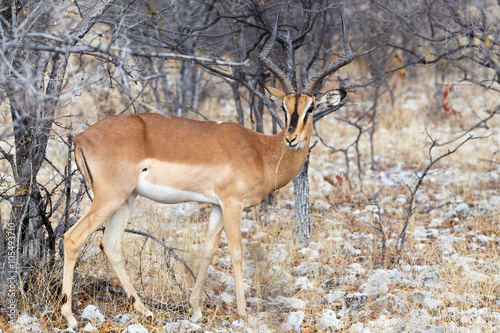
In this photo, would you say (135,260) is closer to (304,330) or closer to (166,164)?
(166,164)

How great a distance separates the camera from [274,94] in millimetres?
5754

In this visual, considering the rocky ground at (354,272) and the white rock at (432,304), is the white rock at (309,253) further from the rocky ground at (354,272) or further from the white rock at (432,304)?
the white rock at (432,304)

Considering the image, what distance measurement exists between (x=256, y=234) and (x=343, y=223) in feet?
3.97

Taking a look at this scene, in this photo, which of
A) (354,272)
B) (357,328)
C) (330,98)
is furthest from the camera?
(354,272)

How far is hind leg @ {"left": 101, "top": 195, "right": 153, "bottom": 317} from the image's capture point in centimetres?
507

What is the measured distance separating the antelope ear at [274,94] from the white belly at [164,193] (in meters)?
1.24

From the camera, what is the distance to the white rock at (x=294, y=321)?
187 inches

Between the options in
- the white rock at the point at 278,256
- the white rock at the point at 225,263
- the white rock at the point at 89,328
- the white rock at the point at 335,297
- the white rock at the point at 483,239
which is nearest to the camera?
the white rock at the point at 89,328

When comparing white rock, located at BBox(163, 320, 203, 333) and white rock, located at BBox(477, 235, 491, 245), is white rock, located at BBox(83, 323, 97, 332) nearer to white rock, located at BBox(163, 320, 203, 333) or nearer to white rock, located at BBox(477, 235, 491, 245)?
white rock, located at BBox(163, 320, 203, 333)

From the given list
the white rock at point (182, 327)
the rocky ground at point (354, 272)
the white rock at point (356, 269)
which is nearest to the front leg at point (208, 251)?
the rocky ground at point (354, 272)

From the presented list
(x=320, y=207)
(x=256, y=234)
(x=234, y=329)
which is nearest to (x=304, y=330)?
(x=234, y=329)

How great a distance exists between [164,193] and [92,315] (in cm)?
117

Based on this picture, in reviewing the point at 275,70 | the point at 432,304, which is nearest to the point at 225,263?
the point at 275,70

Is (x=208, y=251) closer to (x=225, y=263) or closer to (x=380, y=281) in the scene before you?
(x=225, y=263)
